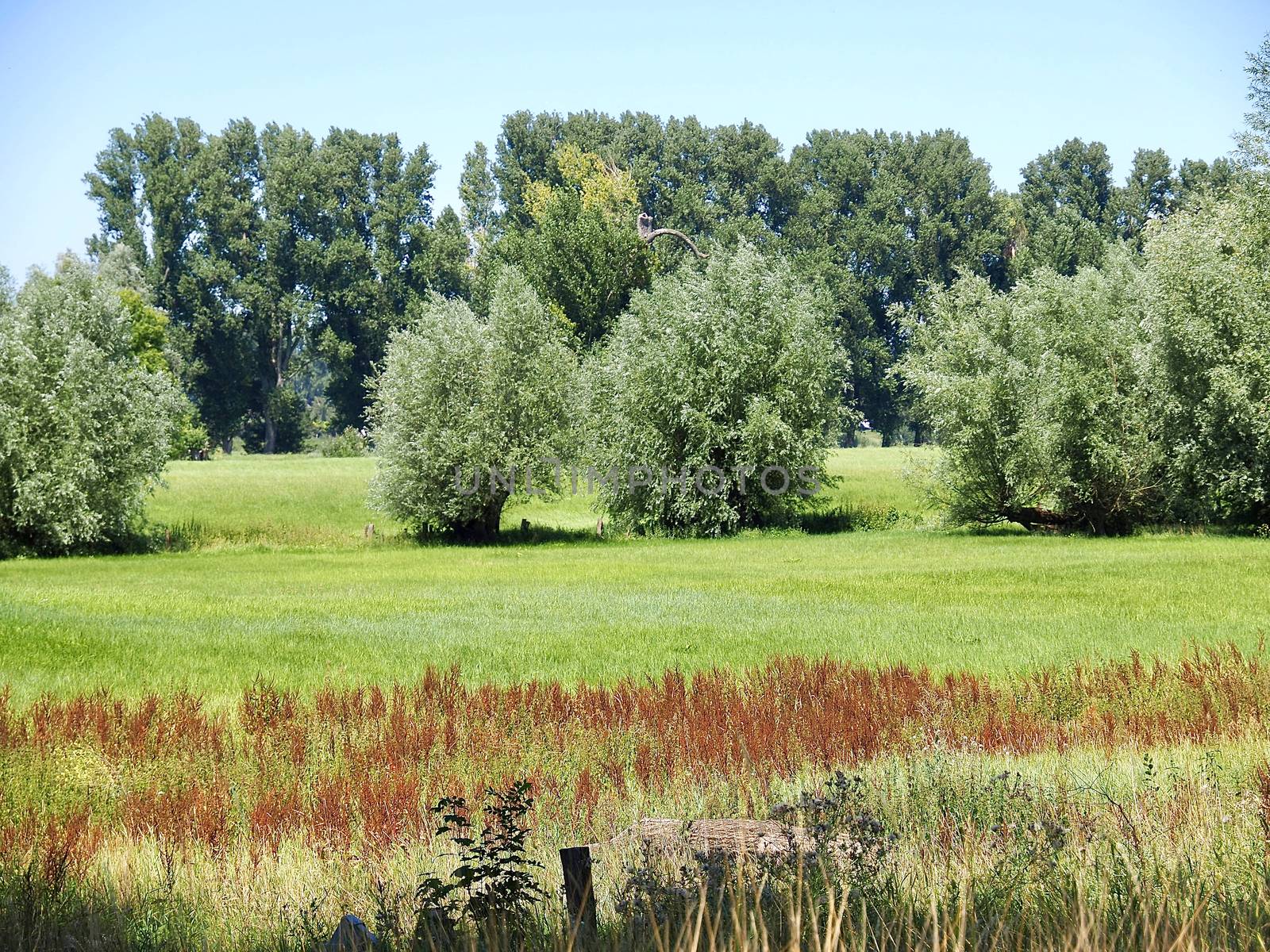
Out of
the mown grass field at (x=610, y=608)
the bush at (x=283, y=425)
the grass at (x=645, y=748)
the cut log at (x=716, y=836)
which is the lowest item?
the mown grass field at (x=610, y=608)

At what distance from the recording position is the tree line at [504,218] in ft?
310

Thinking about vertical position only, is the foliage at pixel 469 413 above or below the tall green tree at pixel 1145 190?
below

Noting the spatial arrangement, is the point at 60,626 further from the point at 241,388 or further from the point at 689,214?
the point at 689,214

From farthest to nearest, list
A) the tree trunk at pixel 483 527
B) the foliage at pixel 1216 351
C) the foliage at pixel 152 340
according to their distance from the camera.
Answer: the foliage at pixel 152 340, the tree trunk at pixel 483 527, the foliage at pixel 1216 351

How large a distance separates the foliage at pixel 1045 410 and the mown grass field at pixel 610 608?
7.81ft

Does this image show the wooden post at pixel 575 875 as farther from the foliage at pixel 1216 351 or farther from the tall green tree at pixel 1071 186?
the tall green tree at pixel 1071 186

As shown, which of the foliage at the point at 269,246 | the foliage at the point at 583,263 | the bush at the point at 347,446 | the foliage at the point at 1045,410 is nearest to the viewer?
the foliage at the point at 1045,410

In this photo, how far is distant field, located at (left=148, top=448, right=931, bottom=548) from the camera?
44094 mm

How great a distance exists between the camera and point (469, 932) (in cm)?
502

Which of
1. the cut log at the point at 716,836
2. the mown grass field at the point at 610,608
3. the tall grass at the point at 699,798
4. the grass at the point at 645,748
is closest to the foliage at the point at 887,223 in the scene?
the mown grass field at the point at 610,608

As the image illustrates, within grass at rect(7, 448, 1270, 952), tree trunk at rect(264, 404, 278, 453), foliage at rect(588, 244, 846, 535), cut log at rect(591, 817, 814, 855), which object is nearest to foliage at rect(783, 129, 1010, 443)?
tree trunk at rect(264, 404, 278, 453)

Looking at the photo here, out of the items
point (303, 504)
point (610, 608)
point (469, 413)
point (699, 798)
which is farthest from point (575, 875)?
point (303, 504)

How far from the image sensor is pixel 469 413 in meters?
42.1

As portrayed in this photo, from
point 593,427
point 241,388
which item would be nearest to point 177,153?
point 241,388
